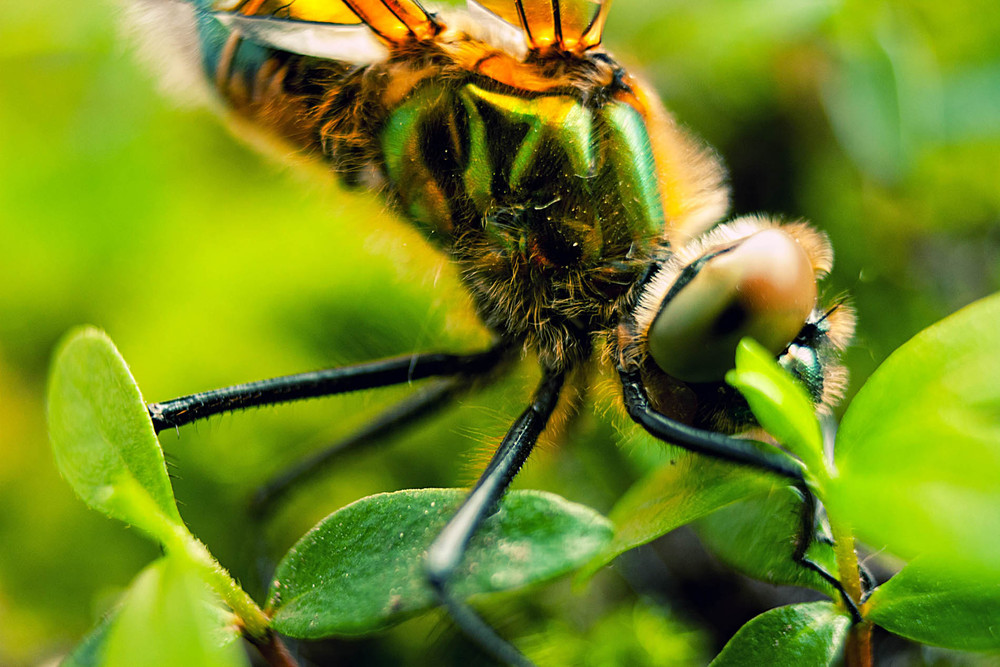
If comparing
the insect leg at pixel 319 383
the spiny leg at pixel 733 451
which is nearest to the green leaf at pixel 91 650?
the insect leg at pixel 319 383

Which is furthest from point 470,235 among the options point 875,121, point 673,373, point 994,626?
point 875,121

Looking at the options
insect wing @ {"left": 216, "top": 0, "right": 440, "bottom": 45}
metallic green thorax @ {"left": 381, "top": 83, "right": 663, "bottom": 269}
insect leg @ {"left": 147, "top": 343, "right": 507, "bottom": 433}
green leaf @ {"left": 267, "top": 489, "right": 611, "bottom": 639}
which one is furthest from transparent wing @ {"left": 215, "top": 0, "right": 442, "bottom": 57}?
green leaf @ {"left": 267, "top": 489, "right": 611, "bottom": 639}

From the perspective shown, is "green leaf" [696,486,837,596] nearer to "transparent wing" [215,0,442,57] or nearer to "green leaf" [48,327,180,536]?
"green leaf" [48,327,180,536]

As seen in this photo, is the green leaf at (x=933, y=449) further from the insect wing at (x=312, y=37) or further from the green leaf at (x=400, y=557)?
the insect wing at (x=312, y=37)

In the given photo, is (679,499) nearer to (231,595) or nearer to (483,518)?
(483,518)

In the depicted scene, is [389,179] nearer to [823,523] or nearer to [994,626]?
[823,523]
